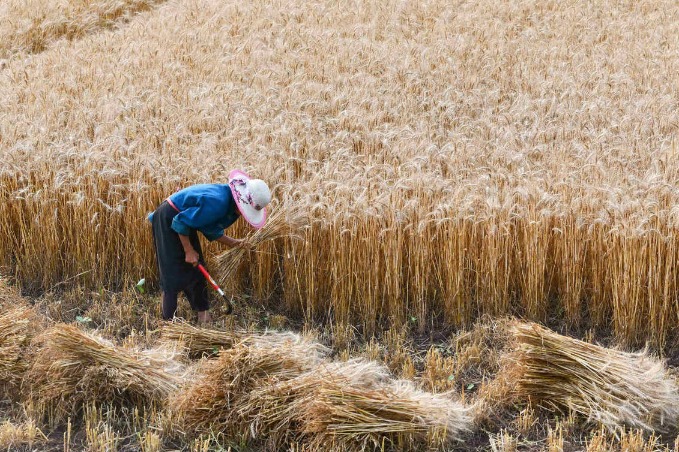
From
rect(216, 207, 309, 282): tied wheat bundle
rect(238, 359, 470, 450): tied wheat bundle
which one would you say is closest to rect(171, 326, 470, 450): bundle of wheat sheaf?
rect(238, 359, 470, 450): tied wheat bundle

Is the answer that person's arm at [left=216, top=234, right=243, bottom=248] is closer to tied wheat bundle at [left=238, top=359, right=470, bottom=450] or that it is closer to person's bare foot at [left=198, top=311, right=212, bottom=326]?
person's bare foot at [left=198, top=311, right=212, bottom=326]

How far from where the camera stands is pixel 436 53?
8.63 meters

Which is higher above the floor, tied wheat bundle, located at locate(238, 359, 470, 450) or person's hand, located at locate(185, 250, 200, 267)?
person's hand, located at locate(185, 250, 200, 267)

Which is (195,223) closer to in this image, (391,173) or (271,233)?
(271,233)

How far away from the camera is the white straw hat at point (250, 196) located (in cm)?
453

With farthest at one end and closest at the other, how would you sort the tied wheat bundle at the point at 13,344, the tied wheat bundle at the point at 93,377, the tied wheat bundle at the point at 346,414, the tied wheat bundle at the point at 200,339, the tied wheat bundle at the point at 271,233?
the tied wheat bundle at the point at 271,233, the tied wheat bundle at the point at 200,339, the tied wheat bundle at the point at 13,344, the tied wheat bundle at the point at 93,377, the tied wheat bundle at the point at 346,414

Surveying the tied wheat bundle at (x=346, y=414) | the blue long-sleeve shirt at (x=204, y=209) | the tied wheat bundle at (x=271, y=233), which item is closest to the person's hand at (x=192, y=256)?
the blue long-sleeve shirt at (x=204, y=209)

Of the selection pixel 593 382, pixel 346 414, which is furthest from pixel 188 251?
pixel 593 382

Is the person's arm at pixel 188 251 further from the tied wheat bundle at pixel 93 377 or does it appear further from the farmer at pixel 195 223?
the tied wheat bundle at pixel 93 377

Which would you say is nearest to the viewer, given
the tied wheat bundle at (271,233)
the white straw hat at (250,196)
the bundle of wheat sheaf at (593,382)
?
the bundle of wheat sheaf at (593,382)

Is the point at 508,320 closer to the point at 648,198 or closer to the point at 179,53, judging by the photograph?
the point at 648,198

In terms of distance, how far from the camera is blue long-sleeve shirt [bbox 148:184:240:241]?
457cm

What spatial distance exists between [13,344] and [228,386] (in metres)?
1.32

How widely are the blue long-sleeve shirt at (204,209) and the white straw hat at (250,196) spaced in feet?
0.28
